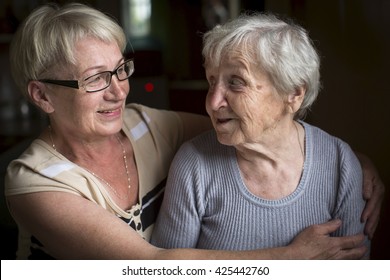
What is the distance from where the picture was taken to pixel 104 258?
0.99m

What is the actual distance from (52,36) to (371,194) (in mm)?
800

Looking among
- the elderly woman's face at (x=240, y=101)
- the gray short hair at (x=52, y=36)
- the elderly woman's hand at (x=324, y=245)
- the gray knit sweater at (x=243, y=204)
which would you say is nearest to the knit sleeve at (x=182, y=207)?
the gray knit sweater at (x=243, y=204)

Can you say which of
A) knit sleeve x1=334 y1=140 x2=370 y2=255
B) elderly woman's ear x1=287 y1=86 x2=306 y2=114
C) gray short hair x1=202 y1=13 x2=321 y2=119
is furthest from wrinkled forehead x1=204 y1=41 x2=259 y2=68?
knit sleeve x1=334 y1=140 x2=370 y2=255

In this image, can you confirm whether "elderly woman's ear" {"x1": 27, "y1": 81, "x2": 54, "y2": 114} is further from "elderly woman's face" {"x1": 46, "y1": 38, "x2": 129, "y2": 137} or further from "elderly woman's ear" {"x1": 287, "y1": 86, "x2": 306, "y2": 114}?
"elderly woman's ear" {"x1": 287, "y1": 86, "x2": 306, "y2": 114}

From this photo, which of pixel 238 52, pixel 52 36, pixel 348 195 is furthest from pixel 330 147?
pixel 52 36

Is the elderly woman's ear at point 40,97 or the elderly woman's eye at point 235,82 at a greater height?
the elderly woman's eye at point 235,82

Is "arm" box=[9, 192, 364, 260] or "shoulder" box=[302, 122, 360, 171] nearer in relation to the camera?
"arm" box=[9, 192, 364, 260]

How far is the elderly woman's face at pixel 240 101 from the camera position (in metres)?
0.98

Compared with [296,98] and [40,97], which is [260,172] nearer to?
[296,98]

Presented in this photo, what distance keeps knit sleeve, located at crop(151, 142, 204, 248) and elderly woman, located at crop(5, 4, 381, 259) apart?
6 cm

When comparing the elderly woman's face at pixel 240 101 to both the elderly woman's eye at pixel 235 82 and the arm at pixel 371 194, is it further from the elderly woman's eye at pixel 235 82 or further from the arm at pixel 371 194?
the arm at pixel 371 194

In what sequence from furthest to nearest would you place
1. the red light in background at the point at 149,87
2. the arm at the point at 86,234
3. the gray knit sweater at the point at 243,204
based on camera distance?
1. the red light in background at the point at 149,87
2. the gray knit sweater at the point at 243,204
3. the arm at the point at 86,234

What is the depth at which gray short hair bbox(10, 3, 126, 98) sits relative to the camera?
101 cm
